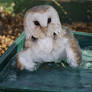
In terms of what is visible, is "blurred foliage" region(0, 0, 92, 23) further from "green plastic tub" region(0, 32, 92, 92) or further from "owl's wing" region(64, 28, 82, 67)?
"owl's wing" region(64, 28, 82, 67)

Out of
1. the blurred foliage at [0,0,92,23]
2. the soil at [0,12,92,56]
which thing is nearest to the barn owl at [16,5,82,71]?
the soil at [0,12,92,56]

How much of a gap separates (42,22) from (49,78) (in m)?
0.48

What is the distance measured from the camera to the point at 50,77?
2.56 metres

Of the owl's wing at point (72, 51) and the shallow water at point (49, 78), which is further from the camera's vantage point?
the owl's wing at point (72, 51)

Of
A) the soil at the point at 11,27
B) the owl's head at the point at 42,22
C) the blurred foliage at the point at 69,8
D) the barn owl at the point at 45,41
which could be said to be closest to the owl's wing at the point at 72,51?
the barn owl at the point at 45,41

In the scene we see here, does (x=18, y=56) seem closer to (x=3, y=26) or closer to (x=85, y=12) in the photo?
(x=3, y=26)

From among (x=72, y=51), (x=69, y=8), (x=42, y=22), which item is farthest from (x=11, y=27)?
(x=42, y=22)

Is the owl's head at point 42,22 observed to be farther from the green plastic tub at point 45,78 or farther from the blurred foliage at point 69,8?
the blurred foliage at point 69,8

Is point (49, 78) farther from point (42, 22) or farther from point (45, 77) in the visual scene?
point (42, 22)

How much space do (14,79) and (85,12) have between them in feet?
11.0

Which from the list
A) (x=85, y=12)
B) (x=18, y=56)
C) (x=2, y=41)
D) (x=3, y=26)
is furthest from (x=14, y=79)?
(x=85, y=12)

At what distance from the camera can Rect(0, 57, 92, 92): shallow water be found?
7.62 ft

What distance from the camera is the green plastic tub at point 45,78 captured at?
7.48 ft

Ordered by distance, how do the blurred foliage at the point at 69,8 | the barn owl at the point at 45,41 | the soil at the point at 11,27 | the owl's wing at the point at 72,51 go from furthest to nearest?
1. the blurred foliage at the point at 69,8
2. the soil at the point at 11,27
3. the owl's wing at the point at 72,51
4. the barn owl at the point at 45,41
